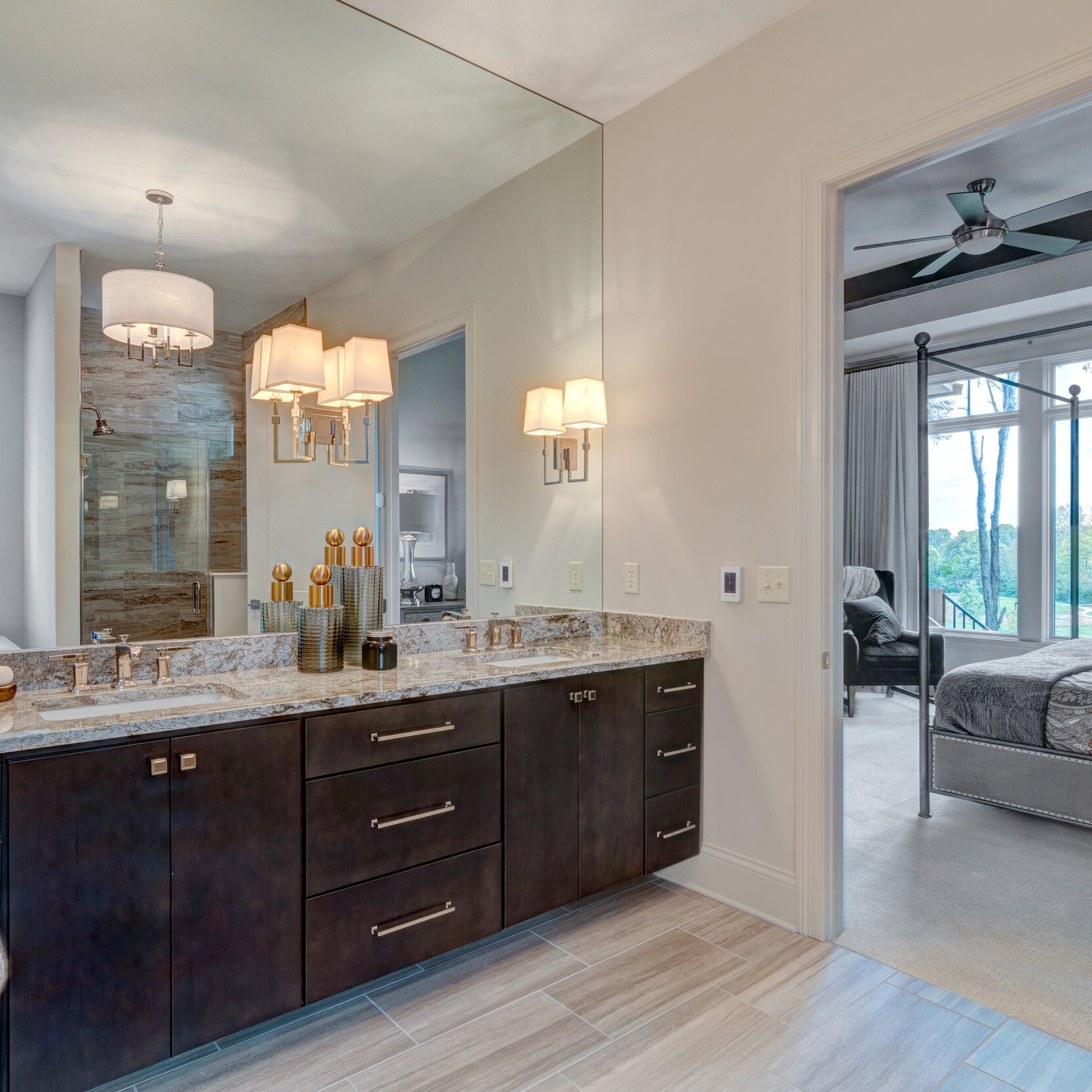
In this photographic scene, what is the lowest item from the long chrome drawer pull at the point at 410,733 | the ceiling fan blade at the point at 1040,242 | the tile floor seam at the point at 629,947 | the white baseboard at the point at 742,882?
the tile floor seam at the point at 629,947

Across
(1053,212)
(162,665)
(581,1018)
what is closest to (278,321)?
(162,665)

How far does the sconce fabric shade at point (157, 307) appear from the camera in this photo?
1.96m

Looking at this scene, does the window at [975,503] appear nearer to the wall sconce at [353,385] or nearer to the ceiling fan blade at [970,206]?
the ceiling fan blade at [970,206]

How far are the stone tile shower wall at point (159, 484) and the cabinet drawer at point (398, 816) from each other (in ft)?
2.11

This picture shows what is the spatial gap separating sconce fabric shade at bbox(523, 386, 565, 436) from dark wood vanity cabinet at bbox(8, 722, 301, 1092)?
158 centimetres

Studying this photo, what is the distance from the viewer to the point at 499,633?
2840 mm

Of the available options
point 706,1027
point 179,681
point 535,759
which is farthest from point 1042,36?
point 179,681

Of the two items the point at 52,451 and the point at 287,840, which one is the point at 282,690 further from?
the point at 52,451

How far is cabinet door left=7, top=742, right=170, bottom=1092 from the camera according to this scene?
148 centimetres

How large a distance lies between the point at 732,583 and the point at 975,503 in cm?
476

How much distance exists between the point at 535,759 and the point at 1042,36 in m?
2.23

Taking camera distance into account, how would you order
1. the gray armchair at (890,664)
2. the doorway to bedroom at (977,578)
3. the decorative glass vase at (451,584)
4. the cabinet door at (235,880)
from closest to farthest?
the cabinet door at (235,880) → the doorway to bedroom at (977,578) → the decorative glass vase at (451,584) → the gray armchair at (890,664)

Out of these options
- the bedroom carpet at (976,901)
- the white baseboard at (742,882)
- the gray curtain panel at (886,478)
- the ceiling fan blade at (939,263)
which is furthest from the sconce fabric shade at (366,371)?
the gray curtain panel at (886,478)

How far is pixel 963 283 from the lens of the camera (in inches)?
212
